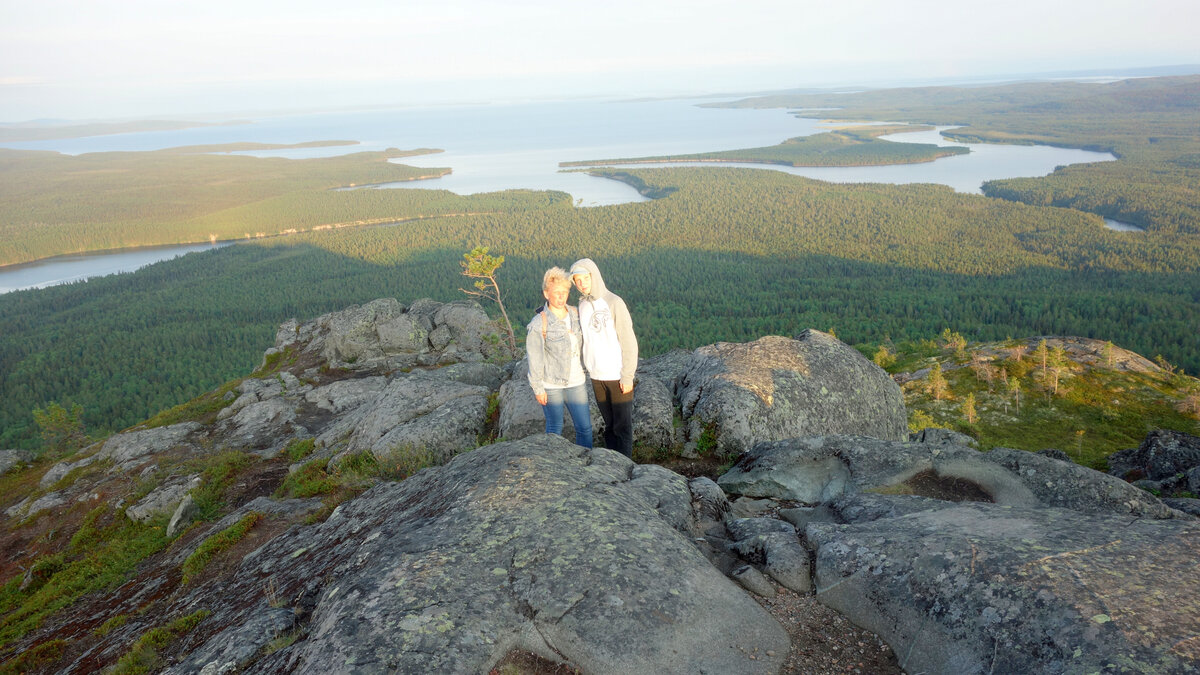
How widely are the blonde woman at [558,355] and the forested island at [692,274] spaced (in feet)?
195

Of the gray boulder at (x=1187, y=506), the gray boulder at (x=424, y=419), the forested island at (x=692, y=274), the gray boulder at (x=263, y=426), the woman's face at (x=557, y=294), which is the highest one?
the woman's face at (x=557, y=294)

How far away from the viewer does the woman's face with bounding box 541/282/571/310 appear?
946 cm

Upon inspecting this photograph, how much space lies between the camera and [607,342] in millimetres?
9891

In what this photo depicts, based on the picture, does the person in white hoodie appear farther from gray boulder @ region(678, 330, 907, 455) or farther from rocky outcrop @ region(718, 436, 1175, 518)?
gray boulder @ region(678, 330, 907, 455)

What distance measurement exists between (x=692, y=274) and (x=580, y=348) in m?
111

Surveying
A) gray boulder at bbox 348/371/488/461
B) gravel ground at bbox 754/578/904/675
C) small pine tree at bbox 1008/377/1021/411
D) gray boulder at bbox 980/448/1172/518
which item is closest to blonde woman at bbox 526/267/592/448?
gravel ground at bbox 754/578/904/675

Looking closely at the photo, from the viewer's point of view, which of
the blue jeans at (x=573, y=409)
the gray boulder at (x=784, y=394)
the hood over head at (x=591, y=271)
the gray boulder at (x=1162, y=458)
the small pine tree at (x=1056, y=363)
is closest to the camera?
the hood over head at (x=591, y=271)

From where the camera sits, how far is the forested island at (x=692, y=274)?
7825cm

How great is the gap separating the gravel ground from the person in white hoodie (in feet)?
13.9

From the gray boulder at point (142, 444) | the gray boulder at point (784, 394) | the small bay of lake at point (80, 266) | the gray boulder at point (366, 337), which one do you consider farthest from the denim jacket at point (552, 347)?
the small bay of lake at point (80, 266)

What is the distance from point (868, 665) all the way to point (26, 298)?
16007cm

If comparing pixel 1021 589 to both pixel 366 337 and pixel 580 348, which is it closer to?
pixel 580 348

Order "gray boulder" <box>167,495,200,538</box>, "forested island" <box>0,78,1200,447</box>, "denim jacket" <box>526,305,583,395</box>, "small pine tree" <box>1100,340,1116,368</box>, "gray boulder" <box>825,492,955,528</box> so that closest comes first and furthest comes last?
"gray boulder" <box>825,492,955,528</box> → "denim jacket" <box>526,305,583,395</box> → "gray boulder" <box>167,495,200,538</box> → "small pine tree" <box>1100,340,1116,368</box> → "forested island" <box>0,78,1200,447</box>

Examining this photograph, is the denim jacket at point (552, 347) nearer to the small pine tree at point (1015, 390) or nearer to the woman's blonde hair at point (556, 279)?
the woman's blonde hair at point (556, 279)
